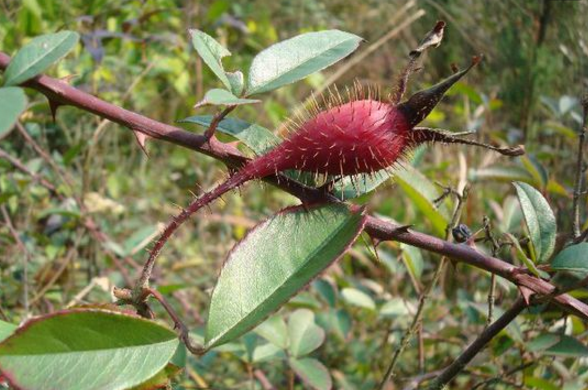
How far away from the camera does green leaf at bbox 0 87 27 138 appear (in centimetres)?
44

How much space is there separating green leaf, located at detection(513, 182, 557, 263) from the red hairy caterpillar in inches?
7.5

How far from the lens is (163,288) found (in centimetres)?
107

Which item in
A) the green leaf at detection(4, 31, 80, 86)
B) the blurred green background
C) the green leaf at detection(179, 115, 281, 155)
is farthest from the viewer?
the blurred green background

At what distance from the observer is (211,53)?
0.62 meters

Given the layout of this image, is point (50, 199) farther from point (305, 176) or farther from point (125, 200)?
point (305, 176)

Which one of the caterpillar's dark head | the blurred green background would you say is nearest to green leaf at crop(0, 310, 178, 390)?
the blurred green background

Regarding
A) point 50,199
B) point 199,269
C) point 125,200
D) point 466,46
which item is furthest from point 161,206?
point 466,46

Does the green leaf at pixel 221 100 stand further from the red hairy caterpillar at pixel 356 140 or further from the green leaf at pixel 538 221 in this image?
the green leaf at pixel 538 221

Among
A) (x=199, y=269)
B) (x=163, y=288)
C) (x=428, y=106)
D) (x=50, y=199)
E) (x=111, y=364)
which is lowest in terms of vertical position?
(x=199, y=269)

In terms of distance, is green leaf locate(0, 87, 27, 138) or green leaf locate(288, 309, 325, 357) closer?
green leaf locate(0, 87, 27, 138)

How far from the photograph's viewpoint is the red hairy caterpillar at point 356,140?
1.85 feet

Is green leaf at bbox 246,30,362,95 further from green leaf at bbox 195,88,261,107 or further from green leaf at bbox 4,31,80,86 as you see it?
green leaf at bbox 4,31,80,86

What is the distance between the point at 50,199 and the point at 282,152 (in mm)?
1298

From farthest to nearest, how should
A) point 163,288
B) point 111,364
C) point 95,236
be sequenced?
point 95,236
point 163,288
point 111,364
